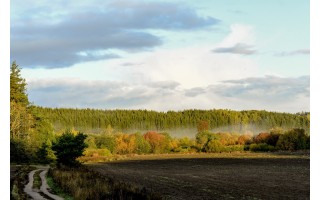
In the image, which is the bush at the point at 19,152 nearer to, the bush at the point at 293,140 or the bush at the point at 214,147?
the bush at the point at 214,147

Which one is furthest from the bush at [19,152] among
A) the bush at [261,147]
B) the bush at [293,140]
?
the bush at [293,140]

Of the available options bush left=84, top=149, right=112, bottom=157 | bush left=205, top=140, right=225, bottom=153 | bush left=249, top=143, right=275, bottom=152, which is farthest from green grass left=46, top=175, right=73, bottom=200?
bush left=249, top=143, right=275, bottom=152

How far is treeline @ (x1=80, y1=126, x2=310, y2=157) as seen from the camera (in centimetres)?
13862

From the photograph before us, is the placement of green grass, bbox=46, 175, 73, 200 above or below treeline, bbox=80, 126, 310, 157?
above

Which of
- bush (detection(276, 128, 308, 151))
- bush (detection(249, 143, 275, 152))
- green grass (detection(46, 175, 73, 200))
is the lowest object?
bush (detection(249, 143, 275, 152))

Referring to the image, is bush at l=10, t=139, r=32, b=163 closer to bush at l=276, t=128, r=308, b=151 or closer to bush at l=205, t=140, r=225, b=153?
bush at l=205, t=140, r=225, b=153

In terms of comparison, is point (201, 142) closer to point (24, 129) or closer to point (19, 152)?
point (24, 129)

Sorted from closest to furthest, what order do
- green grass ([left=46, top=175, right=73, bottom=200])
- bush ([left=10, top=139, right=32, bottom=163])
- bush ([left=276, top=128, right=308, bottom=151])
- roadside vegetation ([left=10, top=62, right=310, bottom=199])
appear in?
green grass ([left=46, top=175, right=73, bottom=200]) → roadside vegetation ([left=10, top=62, right=310, bottom=199]) → bush ([left=10, top=139, right=32, bottom=163]) → bush ([left=276, top=128, right=308, bottom=151])
